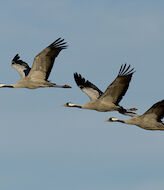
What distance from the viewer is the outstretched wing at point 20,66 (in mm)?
33184

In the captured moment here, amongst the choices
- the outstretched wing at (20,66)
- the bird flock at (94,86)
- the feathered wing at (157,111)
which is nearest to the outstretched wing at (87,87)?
the bird flock at (94,86)

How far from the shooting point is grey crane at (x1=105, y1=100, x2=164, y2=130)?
1081 inches

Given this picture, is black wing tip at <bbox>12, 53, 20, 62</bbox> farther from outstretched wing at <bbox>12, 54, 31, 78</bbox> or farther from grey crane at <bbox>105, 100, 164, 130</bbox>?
grey crane at <bbox>105, 100, 164, 130</bbox>

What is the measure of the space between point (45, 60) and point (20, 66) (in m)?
3.95

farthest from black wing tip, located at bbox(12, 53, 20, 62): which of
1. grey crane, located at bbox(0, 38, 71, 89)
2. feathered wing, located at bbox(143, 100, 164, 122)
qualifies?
feathered wing, located at bbox(143, 100, 164, 122)

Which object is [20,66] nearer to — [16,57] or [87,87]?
[16,57]

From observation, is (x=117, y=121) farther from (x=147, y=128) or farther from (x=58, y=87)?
(x=58, y=87)

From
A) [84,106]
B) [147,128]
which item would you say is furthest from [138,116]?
[84,106]

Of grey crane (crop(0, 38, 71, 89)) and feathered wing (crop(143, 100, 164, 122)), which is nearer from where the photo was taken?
feathered wing (crop(143, 100, 164, 122))

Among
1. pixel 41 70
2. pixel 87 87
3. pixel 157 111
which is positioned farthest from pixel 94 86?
pixel 157 111

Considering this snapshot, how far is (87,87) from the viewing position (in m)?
33.2

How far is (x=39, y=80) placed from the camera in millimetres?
31375

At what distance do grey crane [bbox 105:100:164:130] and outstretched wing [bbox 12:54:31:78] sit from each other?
7135 mm

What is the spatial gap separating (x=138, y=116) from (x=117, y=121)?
1.60 metres
